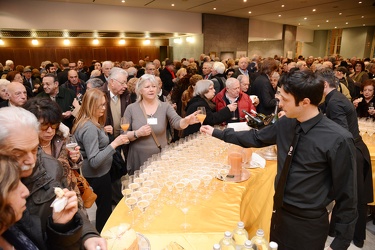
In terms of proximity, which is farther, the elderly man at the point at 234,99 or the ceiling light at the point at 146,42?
the ceiling light at the point at 146,42

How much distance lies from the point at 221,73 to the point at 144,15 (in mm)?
6835

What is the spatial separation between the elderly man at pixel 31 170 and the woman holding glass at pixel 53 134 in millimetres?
401

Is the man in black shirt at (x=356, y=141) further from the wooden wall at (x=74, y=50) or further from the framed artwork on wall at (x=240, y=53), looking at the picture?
the wooden wall at (x=74, y=50)

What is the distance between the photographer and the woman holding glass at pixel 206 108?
3525 mm

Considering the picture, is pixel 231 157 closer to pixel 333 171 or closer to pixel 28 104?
pixel 333 171

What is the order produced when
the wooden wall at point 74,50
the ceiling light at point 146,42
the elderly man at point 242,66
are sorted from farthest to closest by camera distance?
the ceiling light at point 146,42 < the wooden wall at point 74,50 < the elderly man at point 242,66

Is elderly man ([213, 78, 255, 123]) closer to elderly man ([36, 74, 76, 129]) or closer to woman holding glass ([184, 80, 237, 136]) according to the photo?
woman holding glass ([184, 80, 237, 136])

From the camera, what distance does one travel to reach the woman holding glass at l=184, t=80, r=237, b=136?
11.6 ft

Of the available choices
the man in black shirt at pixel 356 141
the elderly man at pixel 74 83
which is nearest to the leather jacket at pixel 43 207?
the man in black shirt at pixel 356 141

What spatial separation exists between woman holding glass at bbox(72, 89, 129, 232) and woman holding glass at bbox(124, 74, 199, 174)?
1.35 feet

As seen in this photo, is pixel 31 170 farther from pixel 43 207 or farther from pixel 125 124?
pixel 125 124

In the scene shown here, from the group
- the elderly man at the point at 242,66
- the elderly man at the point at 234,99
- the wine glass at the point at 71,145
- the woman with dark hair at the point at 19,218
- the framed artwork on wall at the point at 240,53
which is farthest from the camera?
the framed artwork on wall at the point at 240,53

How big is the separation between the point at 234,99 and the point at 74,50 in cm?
1162

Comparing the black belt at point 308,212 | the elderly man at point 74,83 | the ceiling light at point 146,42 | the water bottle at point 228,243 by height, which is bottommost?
the black belt at point 308,212
